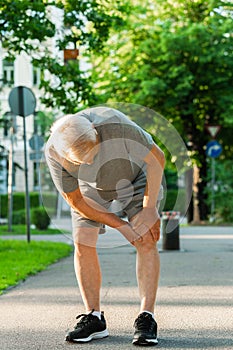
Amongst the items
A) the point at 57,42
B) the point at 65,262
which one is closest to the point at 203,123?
the point at 57,42

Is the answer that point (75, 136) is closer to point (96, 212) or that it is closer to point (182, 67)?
point (96, 212)

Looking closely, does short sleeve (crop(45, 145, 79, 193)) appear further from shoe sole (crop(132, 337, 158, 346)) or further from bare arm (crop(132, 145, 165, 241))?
shoe sole (crop(132, 337, 158, 346))

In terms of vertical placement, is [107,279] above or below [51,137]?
below

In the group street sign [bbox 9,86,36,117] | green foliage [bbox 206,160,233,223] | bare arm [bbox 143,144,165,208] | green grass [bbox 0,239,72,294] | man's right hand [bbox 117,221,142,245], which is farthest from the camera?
green foliage [bbox 206,160,233,223]

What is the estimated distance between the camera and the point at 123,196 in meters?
6.37

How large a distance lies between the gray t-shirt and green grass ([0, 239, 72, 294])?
3902 millimetres

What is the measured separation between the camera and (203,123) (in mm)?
36156

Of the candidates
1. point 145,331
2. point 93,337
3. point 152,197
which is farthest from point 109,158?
point 93,337

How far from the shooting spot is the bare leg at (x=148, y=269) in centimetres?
639

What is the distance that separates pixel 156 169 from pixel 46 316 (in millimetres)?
1972

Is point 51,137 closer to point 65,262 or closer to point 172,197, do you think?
point 172,197

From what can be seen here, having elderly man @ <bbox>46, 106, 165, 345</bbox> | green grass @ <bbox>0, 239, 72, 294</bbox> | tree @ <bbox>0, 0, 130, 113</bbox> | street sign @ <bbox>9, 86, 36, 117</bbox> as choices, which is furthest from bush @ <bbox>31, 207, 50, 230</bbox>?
elderly man @ <bbox>46, 106, 165, 345</bbox>

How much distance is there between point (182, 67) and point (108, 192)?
92.9ft

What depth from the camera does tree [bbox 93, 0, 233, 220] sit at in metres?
34.2
